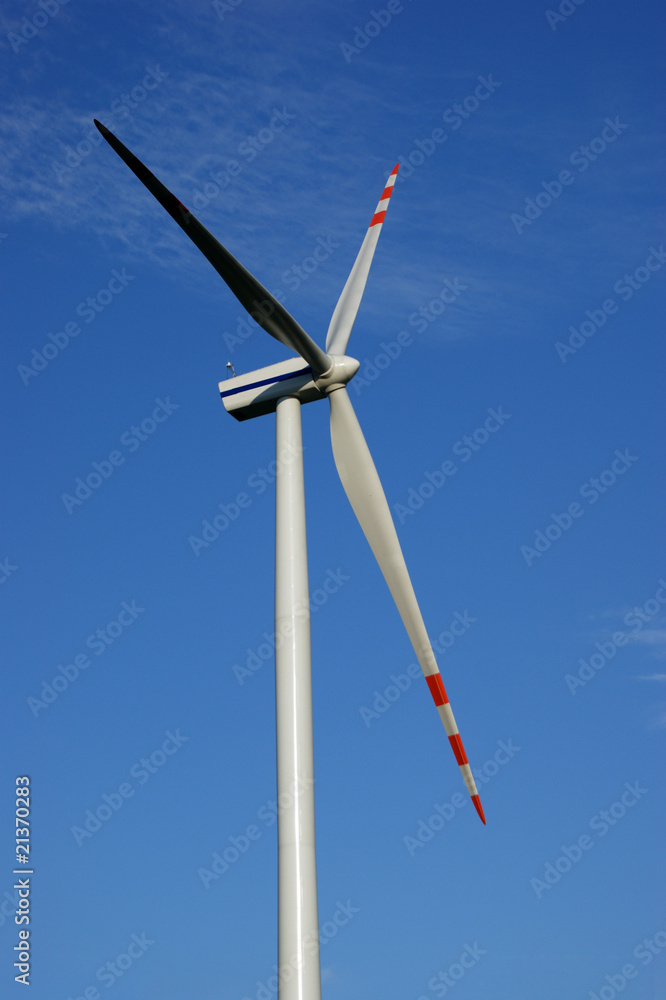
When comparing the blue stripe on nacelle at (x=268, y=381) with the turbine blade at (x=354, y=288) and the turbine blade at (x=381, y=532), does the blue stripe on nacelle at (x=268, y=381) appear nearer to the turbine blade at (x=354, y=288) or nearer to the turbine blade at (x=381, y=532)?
the turbine blade at (x=381, y=532)

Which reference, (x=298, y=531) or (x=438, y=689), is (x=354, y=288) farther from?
(x=438, y=689)

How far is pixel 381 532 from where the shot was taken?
22344 millimetres

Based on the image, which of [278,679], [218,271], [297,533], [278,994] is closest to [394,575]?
[297,533]

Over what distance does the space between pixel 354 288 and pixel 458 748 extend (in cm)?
1185

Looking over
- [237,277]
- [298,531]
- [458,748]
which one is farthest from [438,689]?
[237,277]

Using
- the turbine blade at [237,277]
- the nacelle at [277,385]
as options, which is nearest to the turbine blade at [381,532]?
the nacelle at [277,385]

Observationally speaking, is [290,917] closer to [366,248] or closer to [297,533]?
[297,533]

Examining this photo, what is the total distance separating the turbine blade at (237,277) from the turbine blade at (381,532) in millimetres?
1493

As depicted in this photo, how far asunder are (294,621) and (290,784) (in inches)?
119

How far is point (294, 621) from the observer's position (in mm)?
19141

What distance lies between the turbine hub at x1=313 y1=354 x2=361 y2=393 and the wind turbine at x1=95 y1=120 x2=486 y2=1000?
0.09ft

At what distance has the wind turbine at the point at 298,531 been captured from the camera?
17.0 m

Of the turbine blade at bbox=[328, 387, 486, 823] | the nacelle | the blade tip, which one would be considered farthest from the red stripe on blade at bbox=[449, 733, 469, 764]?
the nacelle

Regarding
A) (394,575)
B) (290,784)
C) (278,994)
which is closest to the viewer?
(278,994)
